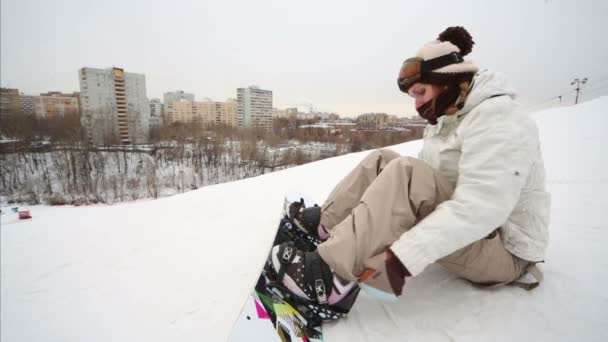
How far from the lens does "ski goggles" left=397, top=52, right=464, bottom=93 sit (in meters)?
1.07

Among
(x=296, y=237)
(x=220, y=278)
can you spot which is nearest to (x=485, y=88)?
(x=296, y=237)

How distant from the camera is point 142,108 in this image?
33.8 meters

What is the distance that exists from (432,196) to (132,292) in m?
2.04

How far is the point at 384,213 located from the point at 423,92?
22.8 inches

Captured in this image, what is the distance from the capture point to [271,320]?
38.7 inches

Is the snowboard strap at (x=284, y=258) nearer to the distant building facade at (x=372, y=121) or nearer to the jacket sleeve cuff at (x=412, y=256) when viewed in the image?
the jacket sleeve cuff at (x=412, y=256)

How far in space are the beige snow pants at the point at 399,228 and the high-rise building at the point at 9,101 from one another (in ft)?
111

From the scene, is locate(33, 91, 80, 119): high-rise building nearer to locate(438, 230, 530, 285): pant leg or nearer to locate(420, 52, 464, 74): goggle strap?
locate(420, 52, 464, 74): goggle strap

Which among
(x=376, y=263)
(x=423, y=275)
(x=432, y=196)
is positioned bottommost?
(x=423, y=275)

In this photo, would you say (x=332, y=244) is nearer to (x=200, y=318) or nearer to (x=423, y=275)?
(x=423, y=275)

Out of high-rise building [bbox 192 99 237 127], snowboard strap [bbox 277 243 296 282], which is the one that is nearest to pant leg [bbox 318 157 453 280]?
snowboard strap [bbox 277 243 296 282]

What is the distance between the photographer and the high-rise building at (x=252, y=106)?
139 feet

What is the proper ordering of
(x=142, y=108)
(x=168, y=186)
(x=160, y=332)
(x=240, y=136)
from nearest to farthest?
(x=160, y=332) < (x=168, y=186) < (x=240, y=136) < (x=142, y=108)

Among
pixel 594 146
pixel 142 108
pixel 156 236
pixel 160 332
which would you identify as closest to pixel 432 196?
pixel 160 332
